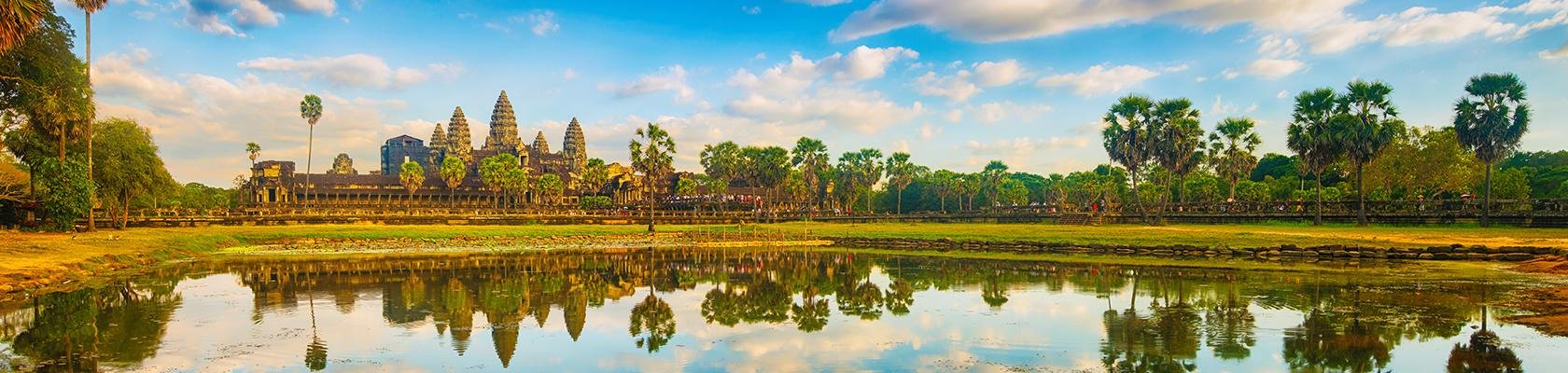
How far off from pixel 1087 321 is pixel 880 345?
536 centimetres

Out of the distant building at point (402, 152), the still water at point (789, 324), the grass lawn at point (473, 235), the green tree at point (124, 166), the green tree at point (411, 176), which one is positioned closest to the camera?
the still water at point (789, 324)

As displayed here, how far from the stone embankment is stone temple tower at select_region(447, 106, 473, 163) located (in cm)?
12863

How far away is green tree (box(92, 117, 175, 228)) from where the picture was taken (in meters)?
46.4

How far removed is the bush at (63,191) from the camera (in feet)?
127

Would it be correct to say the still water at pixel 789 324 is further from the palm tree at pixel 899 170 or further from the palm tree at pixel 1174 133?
the palm tree at pixel 899 170

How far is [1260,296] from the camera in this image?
21.5 m

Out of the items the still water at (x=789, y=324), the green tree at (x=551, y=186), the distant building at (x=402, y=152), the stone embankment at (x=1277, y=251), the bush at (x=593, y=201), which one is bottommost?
the still water at (x=789, y=324)

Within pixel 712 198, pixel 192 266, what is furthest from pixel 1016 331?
pixel 712 198

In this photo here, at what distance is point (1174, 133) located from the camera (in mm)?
61906

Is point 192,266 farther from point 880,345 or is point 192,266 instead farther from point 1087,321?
point 1087,321

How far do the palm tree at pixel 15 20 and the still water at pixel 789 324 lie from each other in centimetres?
648

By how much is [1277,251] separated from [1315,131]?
22423mm

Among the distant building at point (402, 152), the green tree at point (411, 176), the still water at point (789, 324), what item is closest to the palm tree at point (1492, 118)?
the still water at point (789, 324)

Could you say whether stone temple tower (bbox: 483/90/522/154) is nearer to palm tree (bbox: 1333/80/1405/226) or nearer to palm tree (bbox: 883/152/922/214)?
palm tree (bbox: 883/152/922/214)
